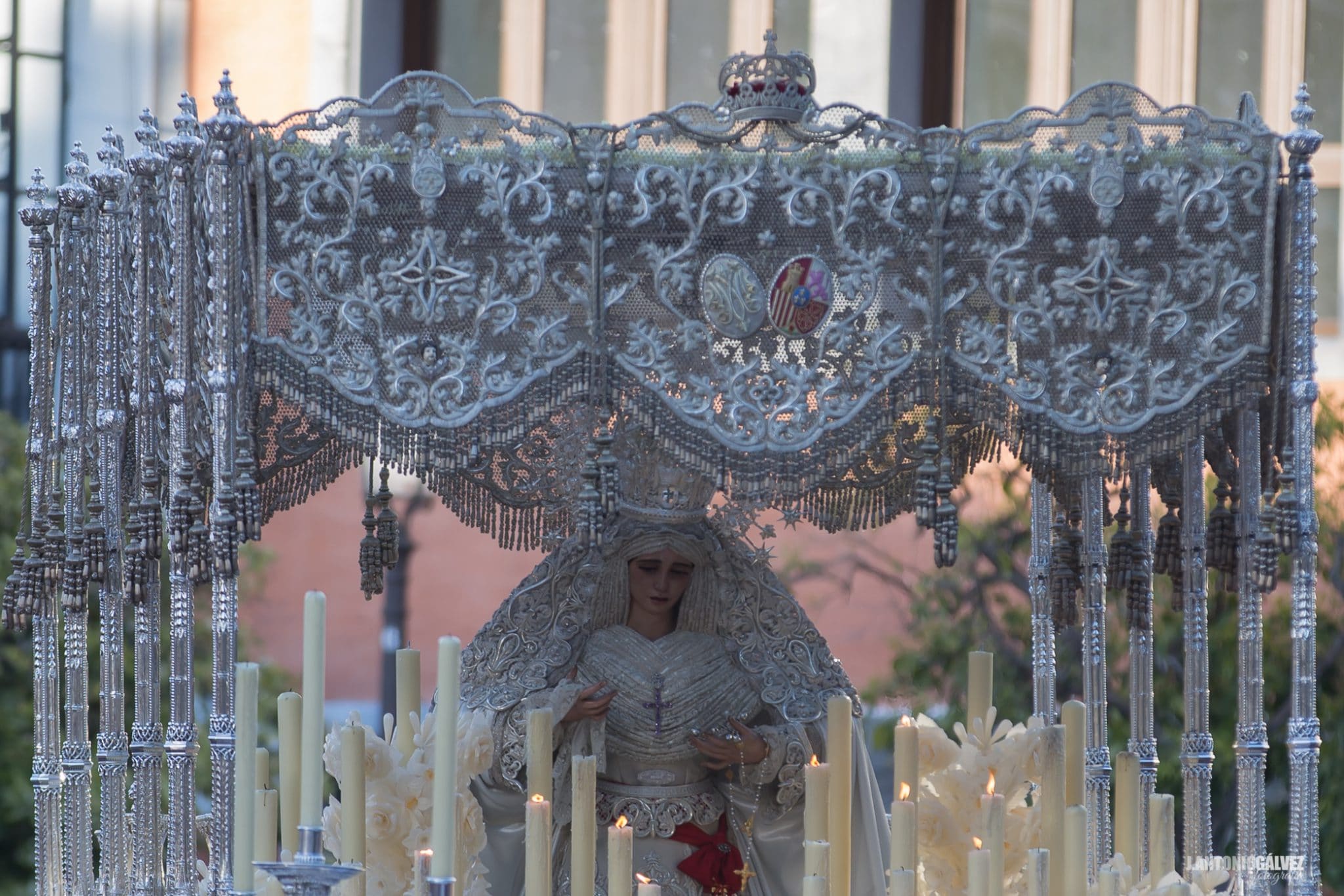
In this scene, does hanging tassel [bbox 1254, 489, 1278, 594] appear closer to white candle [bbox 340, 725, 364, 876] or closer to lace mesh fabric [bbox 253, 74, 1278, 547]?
lace mesh fabric [bbox 253, 74, 1278, 547]

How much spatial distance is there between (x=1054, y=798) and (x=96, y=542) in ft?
7.11

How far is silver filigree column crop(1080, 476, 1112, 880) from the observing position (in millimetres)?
5367

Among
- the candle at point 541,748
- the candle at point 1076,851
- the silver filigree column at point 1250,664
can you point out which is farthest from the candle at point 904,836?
the silver filigree column at point 1250,664

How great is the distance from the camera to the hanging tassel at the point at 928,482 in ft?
14.3

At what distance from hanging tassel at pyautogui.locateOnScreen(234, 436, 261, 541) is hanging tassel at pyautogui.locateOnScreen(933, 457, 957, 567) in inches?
51.0

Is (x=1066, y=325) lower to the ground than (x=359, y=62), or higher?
Answer: lower

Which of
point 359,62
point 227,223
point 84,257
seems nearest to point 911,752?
point 227,223

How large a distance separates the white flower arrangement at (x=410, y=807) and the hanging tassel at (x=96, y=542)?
69 cm

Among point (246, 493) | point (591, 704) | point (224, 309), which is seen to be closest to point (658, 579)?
point (591, 704)

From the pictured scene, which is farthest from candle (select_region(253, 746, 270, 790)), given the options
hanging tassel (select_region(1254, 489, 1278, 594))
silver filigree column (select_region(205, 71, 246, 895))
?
hanging tassel (select_region(1254, 489, 1278, 594))

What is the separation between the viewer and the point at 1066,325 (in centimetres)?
443

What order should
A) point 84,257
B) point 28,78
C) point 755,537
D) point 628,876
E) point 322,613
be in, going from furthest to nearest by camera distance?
1. point 28,78
2. point 755,537
3. point 84,257
4. point 628,876
5. point 322,613

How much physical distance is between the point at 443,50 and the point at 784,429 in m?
6.38

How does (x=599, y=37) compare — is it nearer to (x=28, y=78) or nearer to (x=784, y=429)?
(x=28, y=78)
